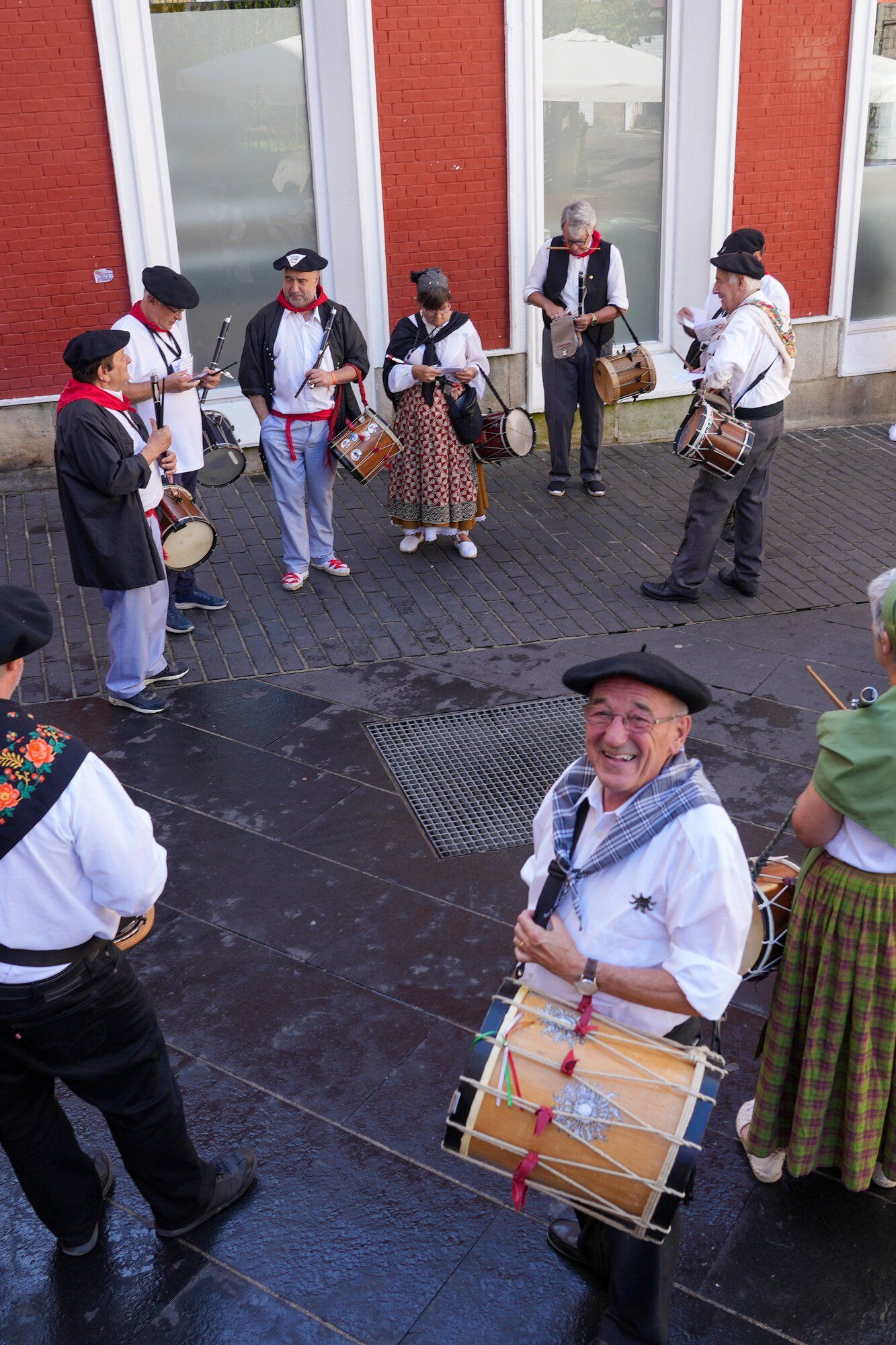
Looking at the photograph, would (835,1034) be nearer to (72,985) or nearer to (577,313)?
(72,985)

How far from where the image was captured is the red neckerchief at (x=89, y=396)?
5.74 metres

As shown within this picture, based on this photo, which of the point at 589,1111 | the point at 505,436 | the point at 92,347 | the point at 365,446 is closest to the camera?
the point at 589,1111

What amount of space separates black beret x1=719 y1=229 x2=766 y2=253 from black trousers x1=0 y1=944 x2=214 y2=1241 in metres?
6.04

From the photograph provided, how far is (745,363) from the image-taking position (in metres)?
6.84

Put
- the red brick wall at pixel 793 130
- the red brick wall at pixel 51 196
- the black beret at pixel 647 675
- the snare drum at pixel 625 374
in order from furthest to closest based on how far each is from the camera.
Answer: the red brick wall at pixel 793 130 → the red brick wall at pixel 51 196 → the snare drum at pixel 625 374 → the black beret at pixel 647 675

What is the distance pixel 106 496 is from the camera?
5.93m

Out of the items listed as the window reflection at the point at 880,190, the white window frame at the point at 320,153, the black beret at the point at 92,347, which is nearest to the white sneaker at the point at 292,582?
the black beret at the point at 92,347

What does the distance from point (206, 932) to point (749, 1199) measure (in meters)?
2.22

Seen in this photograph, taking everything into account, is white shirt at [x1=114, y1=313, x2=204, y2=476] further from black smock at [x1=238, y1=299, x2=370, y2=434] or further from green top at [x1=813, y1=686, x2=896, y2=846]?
green top at [x1=813, y1=686, x2=896, y2=846]

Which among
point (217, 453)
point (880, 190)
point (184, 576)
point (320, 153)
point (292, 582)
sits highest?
point (320, 153)

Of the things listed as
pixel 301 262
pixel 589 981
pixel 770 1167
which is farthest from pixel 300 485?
pixel 589 981

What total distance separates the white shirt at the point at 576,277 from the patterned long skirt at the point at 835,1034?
6.34 metres

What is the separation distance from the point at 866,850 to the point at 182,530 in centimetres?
426

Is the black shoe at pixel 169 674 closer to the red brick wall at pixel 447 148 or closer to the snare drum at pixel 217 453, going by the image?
the snare drum at pixel 217 453
